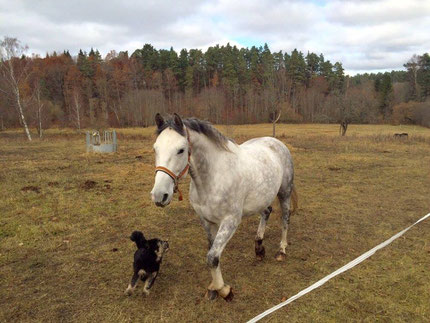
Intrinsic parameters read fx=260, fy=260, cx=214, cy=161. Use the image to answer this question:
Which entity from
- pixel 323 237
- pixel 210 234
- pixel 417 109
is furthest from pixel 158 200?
pixel 417 109

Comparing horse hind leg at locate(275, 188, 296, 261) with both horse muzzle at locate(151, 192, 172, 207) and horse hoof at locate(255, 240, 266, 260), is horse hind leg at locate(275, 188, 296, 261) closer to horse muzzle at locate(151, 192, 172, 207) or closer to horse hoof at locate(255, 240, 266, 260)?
horse hoof at locate(255, 240, 266, 260)

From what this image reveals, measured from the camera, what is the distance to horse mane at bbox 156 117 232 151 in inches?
105

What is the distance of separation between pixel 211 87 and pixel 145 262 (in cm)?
5803

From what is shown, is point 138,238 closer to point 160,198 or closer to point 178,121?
point 160,198

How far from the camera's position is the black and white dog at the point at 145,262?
3467mm

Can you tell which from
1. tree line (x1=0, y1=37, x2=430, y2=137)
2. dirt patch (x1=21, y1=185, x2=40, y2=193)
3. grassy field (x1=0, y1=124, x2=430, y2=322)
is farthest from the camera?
tree line (x1=0, y1=37, x2=430, y2=137)

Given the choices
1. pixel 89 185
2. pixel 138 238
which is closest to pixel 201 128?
pixel 138 238

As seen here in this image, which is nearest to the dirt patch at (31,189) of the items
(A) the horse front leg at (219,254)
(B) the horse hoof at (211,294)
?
(B) the horse hoof at (211,294)

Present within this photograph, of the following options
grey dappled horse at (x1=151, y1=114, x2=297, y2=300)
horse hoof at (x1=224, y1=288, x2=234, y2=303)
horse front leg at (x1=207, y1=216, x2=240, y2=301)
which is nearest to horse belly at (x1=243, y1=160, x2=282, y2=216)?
grey dappled horse at (x1=151, y1=114, x2=297, y2=300)

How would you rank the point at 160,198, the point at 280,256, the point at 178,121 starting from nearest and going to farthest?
1. the point at 160,198
2. the point at 178,121
3. the point at 280,256

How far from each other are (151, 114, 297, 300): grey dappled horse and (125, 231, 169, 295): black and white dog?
798 millimetres

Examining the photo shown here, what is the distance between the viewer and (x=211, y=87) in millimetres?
58656

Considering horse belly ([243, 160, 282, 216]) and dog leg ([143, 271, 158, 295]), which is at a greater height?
horse belly ([243, 160, 282, 216])

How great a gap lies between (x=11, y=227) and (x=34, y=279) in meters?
2.46
